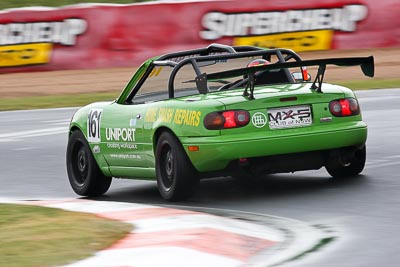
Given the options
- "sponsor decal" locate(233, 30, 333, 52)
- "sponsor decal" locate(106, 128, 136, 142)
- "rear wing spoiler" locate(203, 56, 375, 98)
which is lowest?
"sponsor decal" locate(106, 128, 136, 142)

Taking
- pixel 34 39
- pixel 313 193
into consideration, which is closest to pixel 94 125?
pixel 313 193

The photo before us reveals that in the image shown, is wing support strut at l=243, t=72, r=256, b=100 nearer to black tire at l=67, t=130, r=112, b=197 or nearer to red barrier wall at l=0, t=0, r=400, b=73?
black tire at l=67, t=130, r=112, b=197

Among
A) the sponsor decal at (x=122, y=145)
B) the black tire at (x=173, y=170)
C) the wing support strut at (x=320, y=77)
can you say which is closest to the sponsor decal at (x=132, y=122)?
the sponsor decal at (x=122, y=145)

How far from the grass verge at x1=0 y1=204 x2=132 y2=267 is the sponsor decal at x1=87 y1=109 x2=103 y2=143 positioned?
6.26 ft

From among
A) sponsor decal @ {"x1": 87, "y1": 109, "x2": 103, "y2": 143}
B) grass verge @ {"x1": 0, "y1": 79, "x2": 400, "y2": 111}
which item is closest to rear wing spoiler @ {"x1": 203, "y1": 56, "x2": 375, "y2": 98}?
sponsor decal @ {"x1": 87, "y1": 109, "x2": 103, "y2": 143}

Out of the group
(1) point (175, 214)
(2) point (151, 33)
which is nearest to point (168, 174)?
(1) point (175, 214)

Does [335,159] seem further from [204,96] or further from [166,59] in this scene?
[166,59]

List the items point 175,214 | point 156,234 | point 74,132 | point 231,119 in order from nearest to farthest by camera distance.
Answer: point 156,234, point 175,214, point 231,119, point 74,132

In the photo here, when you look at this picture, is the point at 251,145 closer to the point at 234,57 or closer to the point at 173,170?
the point at 173,170

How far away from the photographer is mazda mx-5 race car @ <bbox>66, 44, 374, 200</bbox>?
9.40m

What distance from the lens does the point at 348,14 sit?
28578mm

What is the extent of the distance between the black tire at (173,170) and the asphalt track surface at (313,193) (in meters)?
0.13

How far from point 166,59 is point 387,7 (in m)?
18.6

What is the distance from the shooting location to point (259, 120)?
30.9ft
